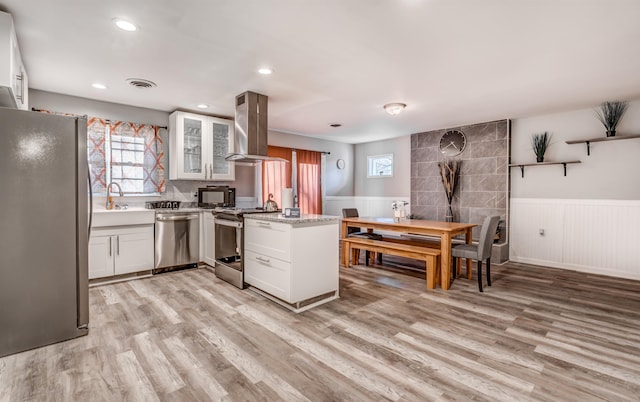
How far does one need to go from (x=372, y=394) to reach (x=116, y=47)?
3.33m

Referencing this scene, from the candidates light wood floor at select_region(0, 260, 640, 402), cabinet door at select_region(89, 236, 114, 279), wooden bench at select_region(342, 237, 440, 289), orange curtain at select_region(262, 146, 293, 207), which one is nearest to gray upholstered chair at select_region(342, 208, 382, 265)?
wooden bench at select_region(342, 237, 440, 289)

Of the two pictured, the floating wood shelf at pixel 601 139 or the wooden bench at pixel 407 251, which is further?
the floating wood shelf at pixel 601 139

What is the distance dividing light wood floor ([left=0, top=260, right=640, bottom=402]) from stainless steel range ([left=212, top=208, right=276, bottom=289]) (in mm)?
272

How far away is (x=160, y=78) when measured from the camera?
3436 mm

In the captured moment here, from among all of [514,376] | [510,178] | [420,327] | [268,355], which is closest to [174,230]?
[268,355]

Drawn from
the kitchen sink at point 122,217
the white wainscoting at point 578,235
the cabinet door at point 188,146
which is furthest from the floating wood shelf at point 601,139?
the kitchen sink at point 122,217

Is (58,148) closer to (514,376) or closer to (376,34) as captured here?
(376,34)

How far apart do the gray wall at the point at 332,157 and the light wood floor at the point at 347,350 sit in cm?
376

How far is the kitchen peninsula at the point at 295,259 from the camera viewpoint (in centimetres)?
296

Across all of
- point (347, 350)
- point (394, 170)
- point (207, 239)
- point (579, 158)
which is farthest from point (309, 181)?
point (347, 350)

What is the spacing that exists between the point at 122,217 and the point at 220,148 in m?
1.80

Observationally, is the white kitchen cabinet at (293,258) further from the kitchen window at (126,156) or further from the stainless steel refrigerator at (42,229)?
the kitchen window at (126,156)

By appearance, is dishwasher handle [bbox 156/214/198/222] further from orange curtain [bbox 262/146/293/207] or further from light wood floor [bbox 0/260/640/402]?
orange curtain [bbox 262/146/293/207]

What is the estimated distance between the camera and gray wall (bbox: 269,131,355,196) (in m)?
6.52
